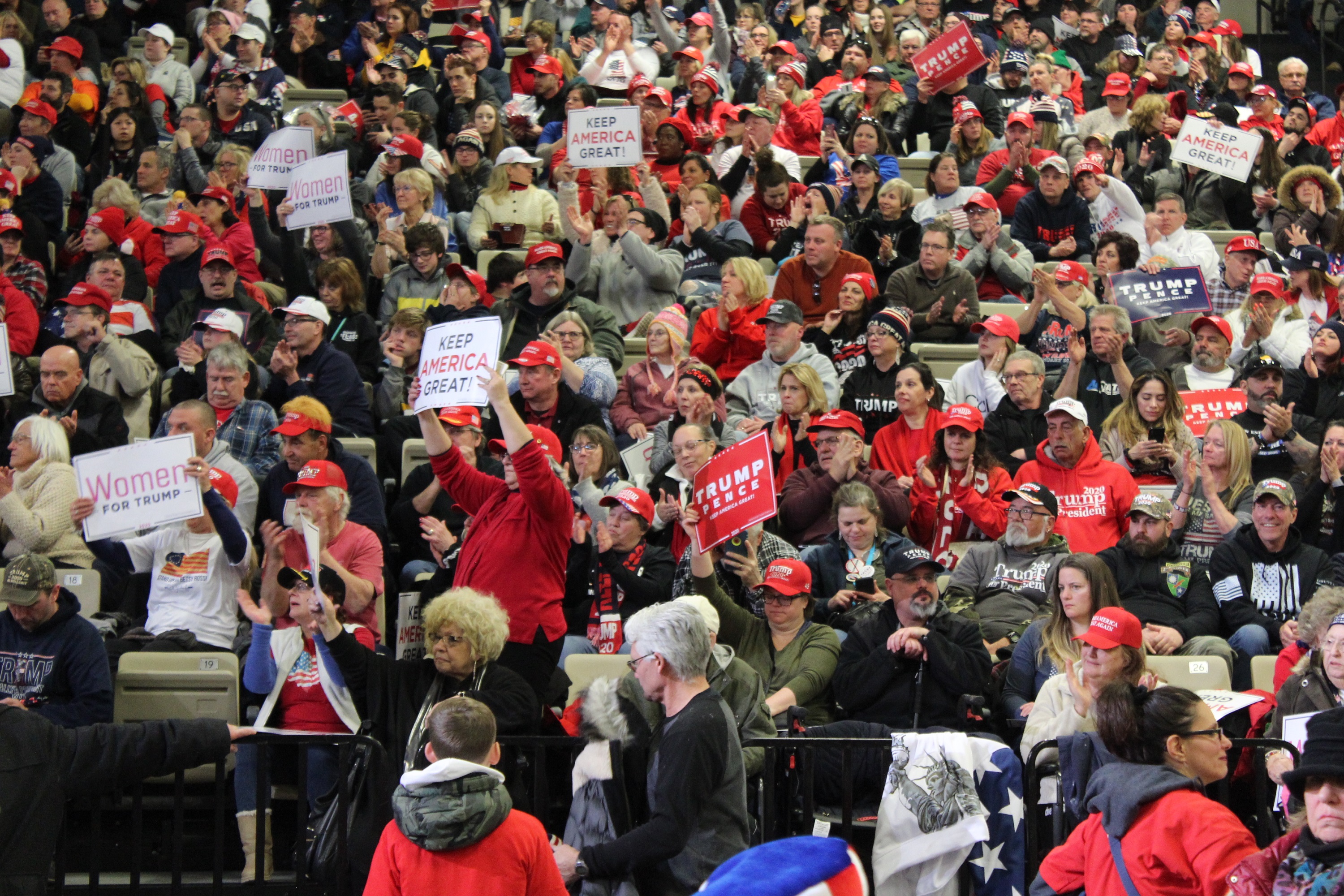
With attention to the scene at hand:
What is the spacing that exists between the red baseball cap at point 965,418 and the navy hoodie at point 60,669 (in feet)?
13.2

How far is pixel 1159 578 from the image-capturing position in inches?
284

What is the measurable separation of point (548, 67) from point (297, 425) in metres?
6.90

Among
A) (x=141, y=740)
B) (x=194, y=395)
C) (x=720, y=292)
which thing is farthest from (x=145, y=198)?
(x=141, y=740)

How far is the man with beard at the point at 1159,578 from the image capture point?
7102 millimetres

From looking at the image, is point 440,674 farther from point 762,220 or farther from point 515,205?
point 762,220

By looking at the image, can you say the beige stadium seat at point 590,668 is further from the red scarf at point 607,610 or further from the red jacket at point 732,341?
the red jacket at point 732,341

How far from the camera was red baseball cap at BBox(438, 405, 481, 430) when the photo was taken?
313 inches

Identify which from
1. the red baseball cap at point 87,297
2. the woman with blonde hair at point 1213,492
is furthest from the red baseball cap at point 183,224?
the woman with blonde hair at point 1213,492

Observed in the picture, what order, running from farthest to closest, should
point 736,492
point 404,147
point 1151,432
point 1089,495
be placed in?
point 404,147 < point 1151,432 < point 1089,495 < point 736,492

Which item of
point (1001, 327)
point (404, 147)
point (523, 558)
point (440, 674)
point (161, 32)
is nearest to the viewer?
point (440, 674)

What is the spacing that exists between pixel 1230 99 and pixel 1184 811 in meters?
12.0

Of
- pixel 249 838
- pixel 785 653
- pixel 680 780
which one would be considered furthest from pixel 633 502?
pixel 680 780

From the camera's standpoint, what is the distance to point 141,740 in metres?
5.35

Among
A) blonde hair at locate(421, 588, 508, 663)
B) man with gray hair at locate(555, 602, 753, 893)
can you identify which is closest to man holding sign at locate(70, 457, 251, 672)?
blonde hair at locate(421, 588, 508, 663)
